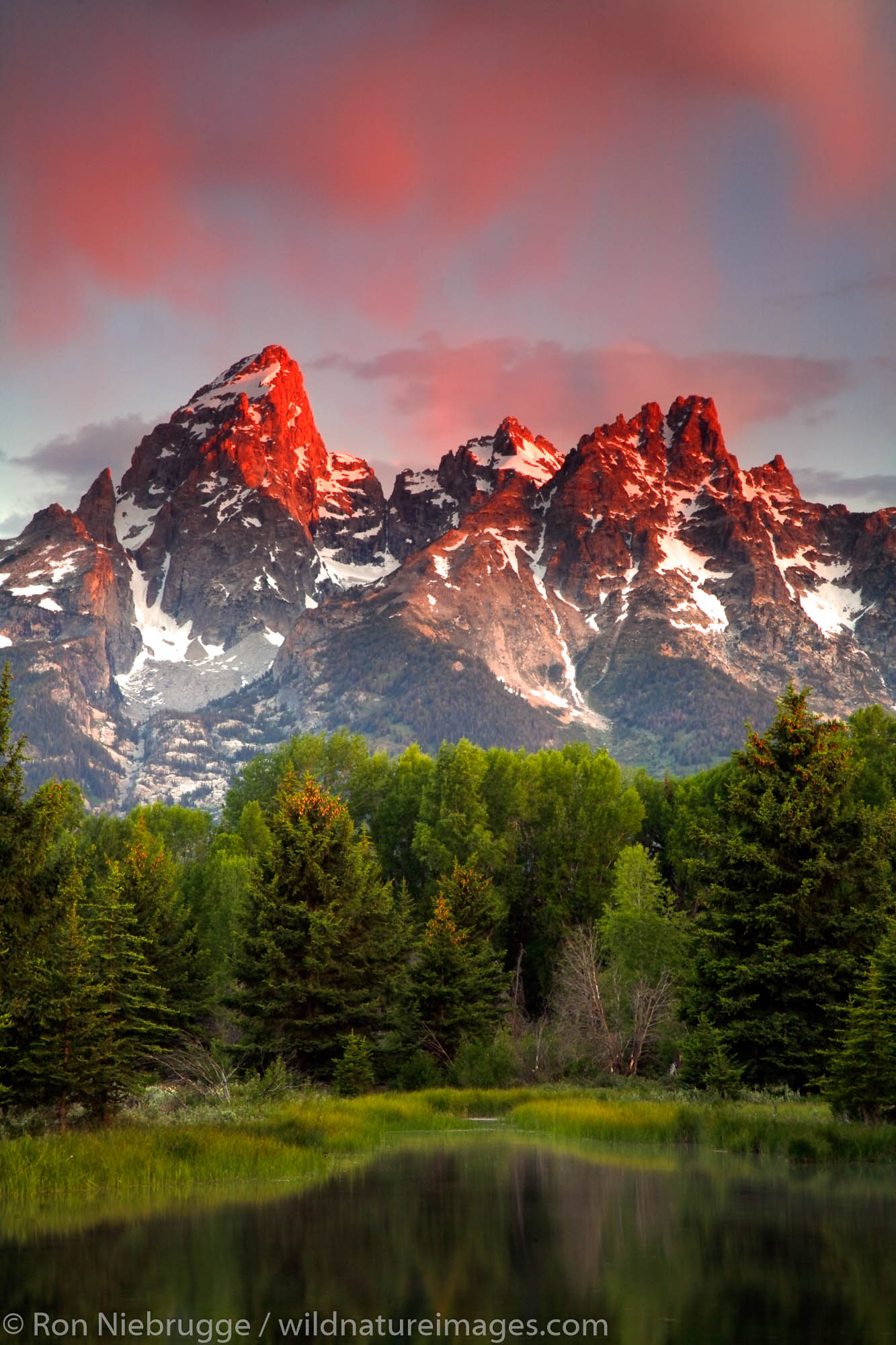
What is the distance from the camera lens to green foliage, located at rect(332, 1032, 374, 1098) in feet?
155

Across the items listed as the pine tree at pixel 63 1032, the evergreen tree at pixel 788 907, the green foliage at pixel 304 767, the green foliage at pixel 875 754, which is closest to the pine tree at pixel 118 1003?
the pine tree at pixel 63 1032

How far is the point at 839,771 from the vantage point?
41.2 metres

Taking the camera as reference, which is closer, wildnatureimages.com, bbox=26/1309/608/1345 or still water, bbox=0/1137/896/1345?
wildnatureimages.com, bbox=26/1309/608/1345

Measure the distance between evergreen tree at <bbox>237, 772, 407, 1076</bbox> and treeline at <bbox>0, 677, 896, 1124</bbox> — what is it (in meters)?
0.11

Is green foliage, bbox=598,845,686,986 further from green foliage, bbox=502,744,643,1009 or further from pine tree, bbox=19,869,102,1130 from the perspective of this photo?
pine tree, bbox=19,869,102,1130

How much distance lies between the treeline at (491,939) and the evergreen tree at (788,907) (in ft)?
0.30

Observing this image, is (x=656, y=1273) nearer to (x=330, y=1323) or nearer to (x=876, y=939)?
(x=330, y=1323)

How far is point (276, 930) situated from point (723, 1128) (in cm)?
2148

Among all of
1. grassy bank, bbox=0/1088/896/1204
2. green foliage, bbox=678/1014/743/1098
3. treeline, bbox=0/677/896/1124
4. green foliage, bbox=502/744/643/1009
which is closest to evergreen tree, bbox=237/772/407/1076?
treeline, bbox=0/677/896/1124

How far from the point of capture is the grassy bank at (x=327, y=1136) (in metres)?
23.6

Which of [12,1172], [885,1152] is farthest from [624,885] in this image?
[12,1172]

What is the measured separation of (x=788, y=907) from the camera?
126 ft

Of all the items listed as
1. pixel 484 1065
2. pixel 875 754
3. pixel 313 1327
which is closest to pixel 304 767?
pixel 875 754

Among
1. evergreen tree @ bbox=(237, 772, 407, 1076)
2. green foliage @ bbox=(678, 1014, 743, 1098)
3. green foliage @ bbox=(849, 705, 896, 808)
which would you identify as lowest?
green foliage @ bbox=(678, 1014, 743, 1098)
